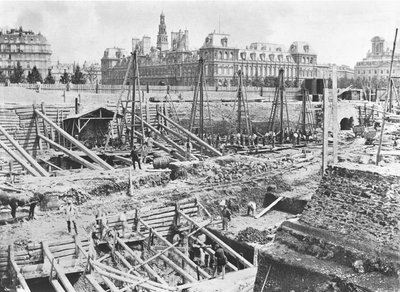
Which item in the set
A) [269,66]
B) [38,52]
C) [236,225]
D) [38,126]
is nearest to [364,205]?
[236,225]

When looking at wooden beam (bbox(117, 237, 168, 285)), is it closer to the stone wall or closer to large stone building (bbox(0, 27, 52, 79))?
the stone wall

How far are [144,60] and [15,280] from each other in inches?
3565

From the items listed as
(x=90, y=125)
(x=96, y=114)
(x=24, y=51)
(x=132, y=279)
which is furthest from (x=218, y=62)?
(x=132, y=279)

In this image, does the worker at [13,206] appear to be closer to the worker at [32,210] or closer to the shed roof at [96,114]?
the worker at [32,210]

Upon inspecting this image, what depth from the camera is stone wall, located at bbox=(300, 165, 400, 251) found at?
7781 mm

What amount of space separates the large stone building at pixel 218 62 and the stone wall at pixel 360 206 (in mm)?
72559

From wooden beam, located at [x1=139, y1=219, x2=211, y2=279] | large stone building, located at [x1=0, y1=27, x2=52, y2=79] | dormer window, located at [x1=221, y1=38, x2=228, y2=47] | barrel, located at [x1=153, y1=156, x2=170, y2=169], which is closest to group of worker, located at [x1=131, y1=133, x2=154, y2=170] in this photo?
barrel, located at [x1=153, y1=156, x2=170, y2=169]

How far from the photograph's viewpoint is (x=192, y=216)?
16844mm

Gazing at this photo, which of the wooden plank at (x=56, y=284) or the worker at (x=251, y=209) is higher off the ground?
the worker at (x=251, y=209)

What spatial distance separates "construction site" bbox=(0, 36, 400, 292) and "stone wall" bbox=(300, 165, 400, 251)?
0.06ft

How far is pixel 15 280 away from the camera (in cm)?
1152

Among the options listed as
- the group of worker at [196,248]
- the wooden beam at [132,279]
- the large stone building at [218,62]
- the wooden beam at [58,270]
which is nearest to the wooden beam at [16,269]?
the wooden beam at [58,270]

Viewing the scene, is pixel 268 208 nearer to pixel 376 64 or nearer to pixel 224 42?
pixel 224 42

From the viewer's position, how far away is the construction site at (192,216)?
801cm
